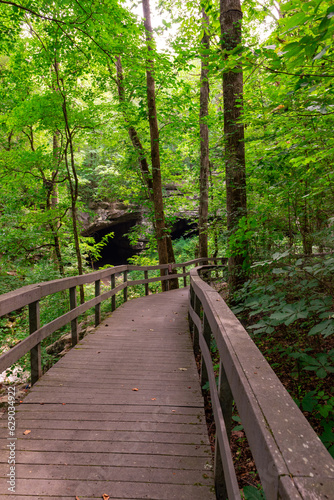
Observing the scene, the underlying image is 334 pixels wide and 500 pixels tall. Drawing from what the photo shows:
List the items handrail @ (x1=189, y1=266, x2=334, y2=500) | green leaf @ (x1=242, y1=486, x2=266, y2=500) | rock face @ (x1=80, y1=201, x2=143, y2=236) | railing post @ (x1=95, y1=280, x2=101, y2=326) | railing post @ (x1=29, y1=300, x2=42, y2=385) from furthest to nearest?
rock face @ (x1=80, y1=201, x2=143, y2=236)
railing post @ (x1=95, y1=280, x2=101, y2=326)
railing post @ (x1=29, y1=300, x2=42, y2=385)
green leaf @ (x1=242, y1=486, x2=266, y2=500)
handrail @ (x1=189, y1=266, x2=334, y2=500)

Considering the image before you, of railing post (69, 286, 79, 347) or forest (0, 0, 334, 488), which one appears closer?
forest (0, 0, 334, 488)

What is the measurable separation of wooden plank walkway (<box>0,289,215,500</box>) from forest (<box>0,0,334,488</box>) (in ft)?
3.47

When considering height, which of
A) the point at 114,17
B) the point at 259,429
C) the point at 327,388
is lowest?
the point at 327,388

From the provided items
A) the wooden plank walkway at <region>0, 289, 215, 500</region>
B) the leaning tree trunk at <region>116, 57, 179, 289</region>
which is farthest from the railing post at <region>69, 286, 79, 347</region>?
the leaning tree trunk at <region>116, 57, 179, 289</region>

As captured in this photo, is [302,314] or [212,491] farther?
[302,314]

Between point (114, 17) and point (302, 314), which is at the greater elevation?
point (114, 17)

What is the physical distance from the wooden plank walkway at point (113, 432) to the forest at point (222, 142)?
106cm

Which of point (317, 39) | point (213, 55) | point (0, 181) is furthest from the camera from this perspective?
point (0, 181)

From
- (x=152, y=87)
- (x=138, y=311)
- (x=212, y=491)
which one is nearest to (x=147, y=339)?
(x=138, y=311)

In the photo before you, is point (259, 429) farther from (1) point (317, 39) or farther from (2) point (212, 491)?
(1) point (317, 39)

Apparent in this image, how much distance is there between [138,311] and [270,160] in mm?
5079

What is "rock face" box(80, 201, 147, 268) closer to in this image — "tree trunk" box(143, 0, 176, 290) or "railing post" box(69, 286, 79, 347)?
"tree trunk" box(143, 0, 176, 290)

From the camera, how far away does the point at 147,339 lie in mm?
5543

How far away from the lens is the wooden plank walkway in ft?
6.87
